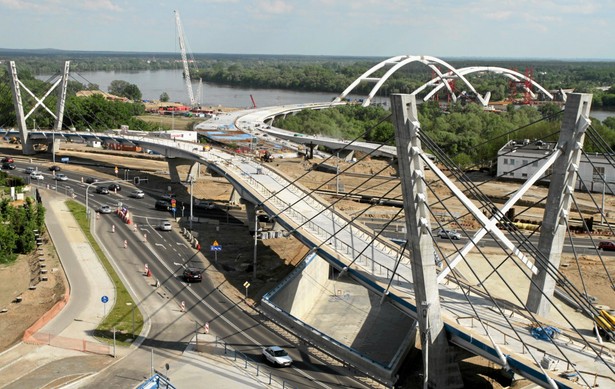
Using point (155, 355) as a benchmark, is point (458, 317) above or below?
above

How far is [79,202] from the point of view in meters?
71.6

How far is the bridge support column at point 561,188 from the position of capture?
115 ft

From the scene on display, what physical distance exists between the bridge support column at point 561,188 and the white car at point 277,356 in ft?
38.9

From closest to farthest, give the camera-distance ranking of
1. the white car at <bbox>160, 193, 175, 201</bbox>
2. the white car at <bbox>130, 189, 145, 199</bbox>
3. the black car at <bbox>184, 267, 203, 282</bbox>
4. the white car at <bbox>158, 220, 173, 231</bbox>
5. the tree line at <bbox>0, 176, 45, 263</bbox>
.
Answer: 1. the black car at <bbox>184, 267, 203, 282</bbox>
2. the tree line at <bbox>0, 176, 45, 263</bbox>
3. the white car at <bbox>158, 220, 173, 231</bbox>
4. the white car at <bbox>160, 193, 175, 201</bbox>
5. the white car at <bbox>130, 189, 145, 199</bbox>

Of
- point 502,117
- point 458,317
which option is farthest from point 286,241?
point 502,117

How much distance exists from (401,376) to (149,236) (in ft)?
94.9

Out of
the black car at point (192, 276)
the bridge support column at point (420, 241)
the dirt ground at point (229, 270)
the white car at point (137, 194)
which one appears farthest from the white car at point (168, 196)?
the bridge support column at point (420, 241)

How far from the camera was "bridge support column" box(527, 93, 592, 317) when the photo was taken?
3506 centimetres

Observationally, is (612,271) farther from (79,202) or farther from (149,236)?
(79,202)

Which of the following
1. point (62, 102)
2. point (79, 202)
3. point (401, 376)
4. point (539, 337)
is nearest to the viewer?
point (539, 337)

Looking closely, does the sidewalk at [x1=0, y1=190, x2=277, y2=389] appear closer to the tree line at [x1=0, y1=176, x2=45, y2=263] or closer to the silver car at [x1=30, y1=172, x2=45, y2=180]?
the tree line at [x1=0, y1=176, x2=45, y2=263]

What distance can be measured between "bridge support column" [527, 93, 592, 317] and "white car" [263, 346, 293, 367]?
38.9 ft

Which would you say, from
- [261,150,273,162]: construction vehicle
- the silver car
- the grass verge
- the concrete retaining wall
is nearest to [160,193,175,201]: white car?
the silver car

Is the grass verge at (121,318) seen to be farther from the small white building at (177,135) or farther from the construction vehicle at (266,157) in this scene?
the construction vehicle at (266,157)
